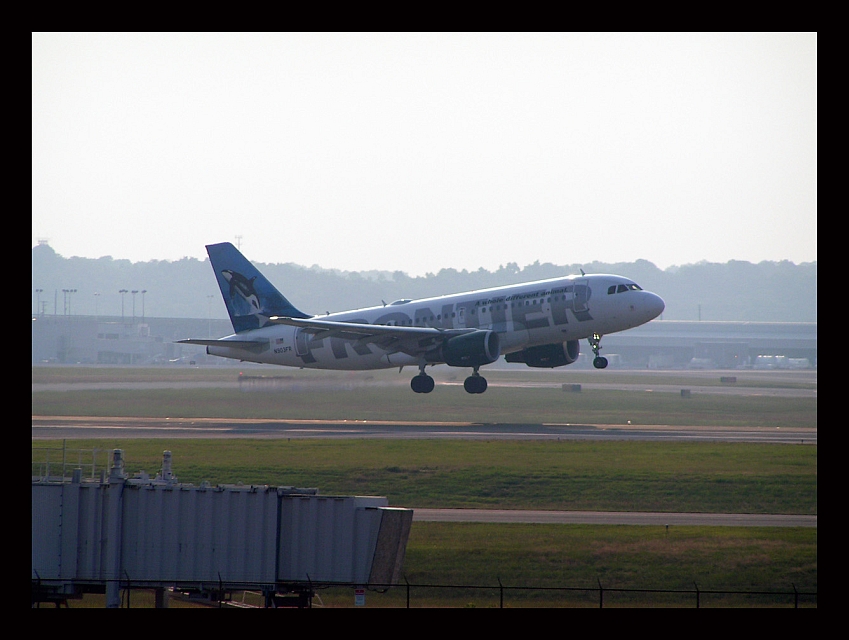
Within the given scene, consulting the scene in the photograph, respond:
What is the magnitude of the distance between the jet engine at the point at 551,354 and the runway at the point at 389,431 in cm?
531

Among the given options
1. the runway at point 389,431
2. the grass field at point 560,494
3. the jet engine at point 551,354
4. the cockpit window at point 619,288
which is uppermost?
the cockpit window at point 619,288

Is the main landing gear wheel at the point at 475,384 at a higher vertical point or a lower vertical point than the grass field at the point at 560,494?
higher

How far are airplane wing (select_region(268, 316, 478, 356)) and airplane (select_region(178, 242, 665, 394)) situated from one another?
2.3 inches

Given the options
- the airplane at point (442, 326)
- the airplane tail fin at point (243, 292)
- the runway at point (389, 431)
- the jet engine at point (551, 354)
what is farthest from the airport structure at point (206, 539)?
the airplane tail fin at point (243, 292)

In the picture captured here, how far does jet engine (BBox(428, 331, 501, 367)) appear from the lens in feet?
188

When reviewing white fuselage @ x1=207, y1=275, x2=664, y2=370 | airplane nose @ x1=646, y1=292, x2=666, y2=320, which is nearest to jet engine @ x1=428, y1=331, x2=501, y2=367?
white fuselage @ x1=207, y1=275, x2=664, y2=370

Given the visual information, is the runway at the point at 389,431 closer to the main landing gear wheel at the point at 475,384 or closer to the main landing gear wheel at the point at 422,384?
the main landing gear wheel at the point at 475,384

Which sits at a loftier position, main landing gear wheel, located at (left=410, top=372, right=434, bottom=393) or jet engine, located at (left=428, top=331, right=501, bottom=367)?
jet engine, located at (left=428, top=331, right=501, bottom=367)

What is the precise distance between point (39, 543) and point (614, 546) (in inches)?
650

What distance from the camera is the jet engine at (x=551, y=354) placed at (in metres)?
61.4

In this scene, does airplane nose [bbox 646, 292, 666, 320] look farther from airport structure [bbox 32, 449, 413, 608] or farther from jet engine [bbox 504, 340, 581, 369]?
airport structure [bbox 32, 449, 413, 608]
